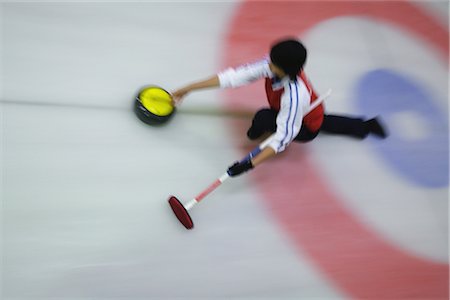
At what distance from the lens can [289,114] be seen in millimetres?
1179

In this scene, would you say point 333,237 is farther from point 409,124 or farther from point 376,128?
point 409,124

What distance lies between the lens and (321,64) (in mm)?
1686

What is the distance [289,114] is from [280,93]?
0.11 m

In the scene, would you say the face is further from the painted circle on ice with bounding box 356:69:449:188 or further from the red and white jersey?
the painted circle on ice with bounding box 356:69:449:188

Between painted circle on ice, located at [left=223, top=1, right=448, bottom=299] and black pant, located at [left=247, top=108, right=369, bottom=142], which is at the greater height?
black pant, located at [left=247, top=108, right=369, bottom=142]

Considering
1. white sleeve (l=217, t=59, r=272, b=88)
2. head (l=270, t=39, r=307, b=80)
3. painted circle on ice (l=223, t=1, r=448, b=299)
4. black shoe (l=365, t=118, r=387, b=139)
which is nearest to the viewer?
head (l=270, t=39, r=307, b=80)

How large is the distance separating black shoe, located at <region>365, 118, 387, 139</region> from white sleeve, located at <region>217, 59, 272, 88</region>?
0.52m

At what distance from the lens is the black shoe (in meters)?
1.59

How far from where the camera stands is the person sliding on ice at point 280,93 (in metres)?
1.11

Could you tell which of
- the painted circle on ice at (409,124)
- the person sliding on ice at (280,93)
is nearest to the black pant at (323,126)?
the person sliding on ice at (280,93)

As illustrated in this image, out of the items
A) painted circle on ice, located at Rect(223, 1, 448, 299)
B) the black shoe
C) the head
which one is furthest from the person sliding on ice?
the black shoe

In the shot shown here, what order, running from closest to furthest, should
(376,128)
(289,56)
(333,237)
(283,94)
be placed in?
1. (289,56)
2. (283,94)
3. (333,237)
4. (376,128)

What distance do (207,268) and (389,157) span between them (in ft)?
2.47

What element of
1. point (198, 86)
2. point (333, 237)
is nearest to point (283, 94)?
point (198, 86)
